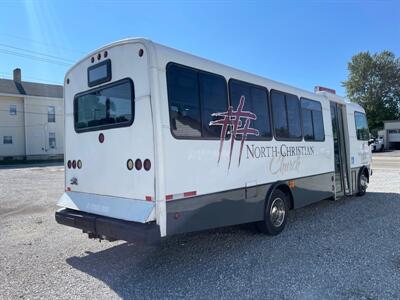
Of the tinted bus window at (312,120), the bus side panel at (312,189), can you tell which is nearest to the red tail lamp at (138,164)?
the bus side panel at (312,189)

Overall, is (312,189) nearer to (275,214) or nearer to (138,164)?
(275,214)

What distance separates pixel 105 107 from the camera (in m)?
4.75

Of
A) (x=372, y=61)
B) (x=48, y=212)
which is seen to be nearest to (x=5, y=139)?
(x=48, y=212)

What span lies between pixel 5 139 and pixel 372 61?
170 feet

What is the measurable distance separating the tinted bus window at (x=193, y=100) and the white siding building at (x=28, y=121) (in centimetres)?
3150

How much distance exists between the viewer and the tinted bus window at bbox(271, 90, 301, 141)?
20.0 ft

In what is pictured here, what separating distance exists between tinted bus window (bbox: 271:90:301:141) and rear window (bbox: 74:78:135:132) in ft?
9.29

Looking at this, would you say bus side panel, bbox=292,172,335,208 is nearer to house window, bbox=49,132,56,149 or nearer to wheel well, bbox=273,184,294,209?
wheel well, bbox=273,184,294,209

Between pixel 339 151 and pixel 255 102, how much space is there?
419 centimetres

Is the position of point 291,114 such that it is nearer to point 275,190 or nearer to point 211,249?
point 275,190

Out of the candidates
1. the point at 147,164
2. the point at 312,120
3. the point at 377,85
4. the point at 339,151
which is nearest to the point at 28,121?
the point at 339,151

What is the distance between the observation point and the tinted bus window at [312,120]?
278 inches

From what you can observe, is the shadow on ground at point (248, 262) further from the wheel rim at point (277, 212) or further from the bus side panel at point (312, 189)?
the bus side panel at point (312, 189)

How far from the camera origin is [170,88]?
163 inches
